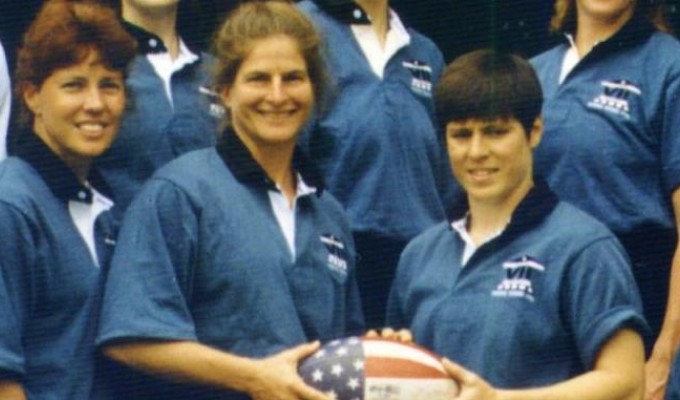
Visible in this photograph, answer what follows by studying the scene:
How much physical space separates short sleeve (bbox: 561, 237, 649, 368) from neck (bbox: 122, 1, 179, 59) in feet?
3.26

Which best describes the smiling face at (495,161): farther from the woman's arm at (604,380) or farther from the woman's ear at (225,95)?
the woman's ear at (225,95)

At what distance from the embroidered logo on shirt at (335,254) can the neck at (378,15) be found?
50 cm

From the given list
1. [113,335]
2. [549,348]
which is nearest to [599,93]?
[549,348]

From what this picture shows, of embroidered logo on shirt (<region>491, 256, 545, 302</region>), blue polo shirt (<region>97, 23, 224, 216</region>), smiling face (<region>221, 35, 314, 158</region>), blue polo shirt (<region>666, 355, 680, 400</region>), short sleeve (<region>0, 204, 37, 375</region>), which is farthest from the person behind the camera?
blue polo shirt (<region>97, 23, 224, 216</region>)

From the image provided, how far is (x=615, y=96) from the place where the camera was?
481 centimetres

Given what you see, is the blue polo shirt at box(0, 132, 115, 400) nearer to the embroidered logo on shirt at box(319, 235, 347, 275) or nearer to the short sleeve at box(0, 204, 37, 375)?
the short sleeve at box(0, 204, 37, 375)

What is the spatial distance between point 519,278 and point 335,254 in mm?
374

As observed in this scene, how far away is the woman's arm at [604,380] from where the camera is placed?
Result: 434 cm

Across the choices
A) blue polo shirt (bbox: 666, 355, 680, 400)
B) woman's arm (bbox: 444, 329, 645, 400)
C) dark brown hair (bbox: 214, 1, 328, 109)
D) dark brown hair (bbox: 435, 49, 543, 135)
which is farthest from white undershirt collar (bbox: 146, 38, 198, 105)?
blue polo shirt (bbox: 666, 355, 680, 400)

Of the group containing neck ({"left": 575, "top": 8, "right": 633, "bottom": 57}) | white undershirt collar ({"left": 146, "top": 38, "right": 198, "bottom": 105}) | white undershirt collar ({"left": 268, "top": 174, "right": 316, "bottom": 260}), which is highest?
neck ({"left": 575, "top": 8, "right": 633, "bottom": 57})

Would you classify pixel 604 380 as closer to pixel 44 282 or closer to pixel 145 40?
pixel 44 282

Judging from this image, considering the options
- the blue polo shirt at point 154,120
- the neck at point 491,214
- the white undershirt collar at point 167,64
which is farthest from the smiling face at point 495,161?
the white undershirt collar at point 167,64

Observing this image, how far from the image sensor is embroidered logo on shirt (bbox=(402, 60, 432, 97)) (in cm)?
493

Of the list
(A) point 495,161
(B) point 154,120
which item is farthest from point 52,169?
(A) point 495,161
